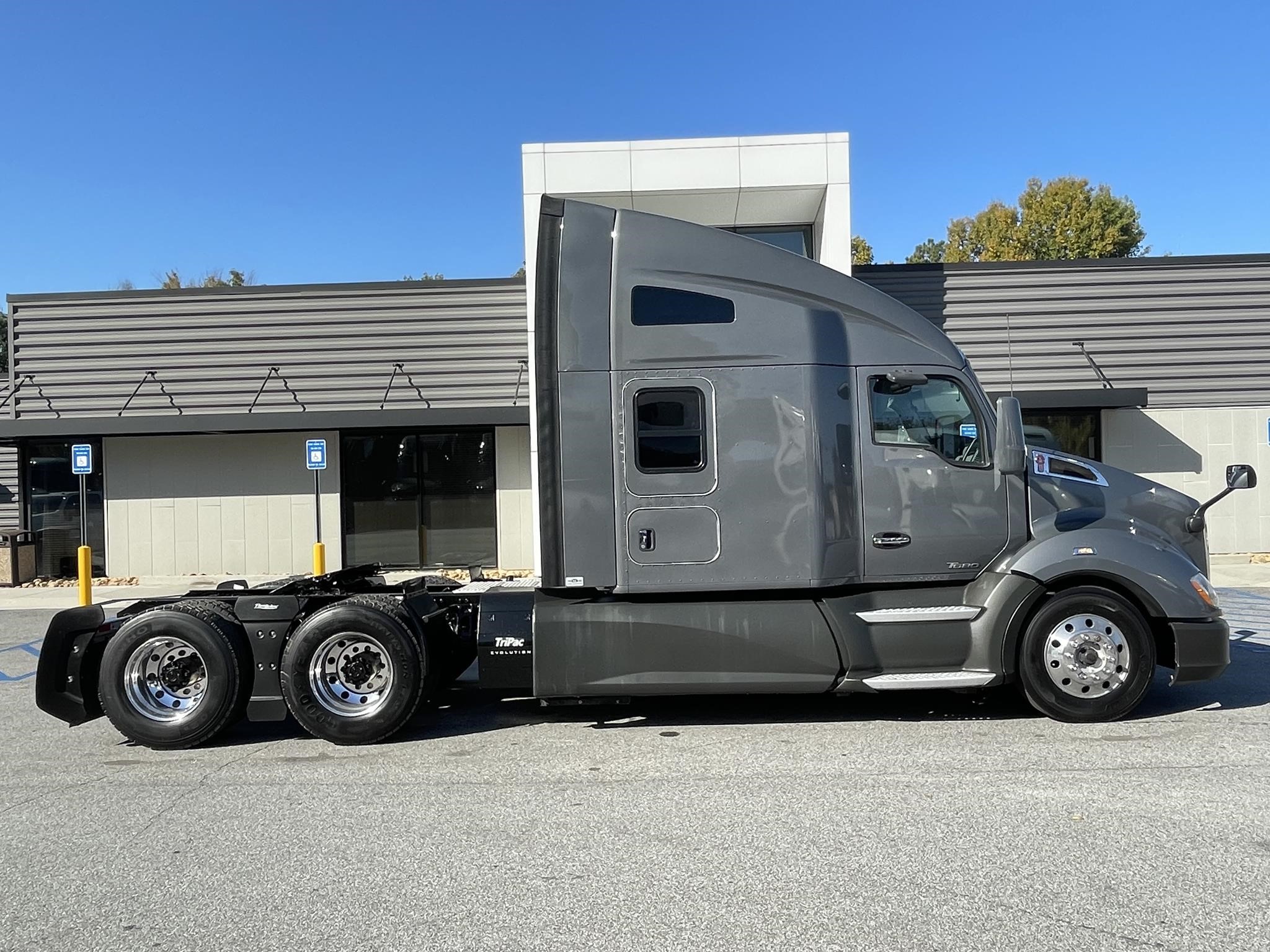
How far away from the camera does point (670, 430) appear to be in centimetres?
659

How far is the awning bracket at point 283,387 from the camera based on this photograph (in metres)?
17.7

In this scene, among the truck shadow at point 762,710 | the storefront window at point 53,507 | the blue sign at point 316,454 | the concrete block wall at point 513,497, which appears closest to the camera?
the truck shadow at point 762,710

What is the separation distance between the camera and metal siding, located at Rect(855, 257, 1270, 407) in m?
17.2

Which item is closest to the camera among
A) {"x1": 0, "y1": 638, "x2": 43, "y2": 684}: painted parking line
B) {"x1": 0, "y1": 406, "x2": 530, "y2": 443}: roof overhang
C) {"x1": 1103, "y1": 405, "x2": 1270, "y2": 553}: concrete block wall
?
{"x1": 0, "y1": 638, "x2": 43, "y2": 684}: painted parking line

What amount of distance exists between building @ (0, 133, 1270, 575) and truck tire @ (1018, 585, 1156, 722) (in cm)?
1100

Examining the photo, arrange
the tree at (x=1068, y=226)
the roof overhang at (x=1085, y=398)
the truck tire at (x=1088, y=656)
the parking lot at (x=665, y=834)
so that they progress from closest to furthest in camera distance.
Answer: the parking lot at (x=665, y=834)
the truck tire at (x=1088, y=656)
the roof overhang at (x=1085, y=398)
the tree at (x=1068, y=226)

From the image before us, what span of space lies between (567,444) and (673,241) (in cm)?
156

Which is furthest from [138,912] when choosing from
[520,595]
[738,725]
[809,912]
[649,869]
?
[738,725]

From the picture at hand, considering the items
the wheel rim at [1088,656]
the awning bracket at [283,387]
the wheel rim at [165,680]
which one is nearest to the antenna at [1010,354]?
the wheel rim at [1088,656]

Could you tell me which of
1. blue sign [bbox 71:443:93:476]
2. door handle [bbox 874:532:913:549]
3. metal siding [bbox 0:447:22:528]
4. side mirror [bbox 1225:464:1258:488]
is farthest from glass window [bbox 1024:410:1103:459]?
metal siding [bbox 0:447:22:528]

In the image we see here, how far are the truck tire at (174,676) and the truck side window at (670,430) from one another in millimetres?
3069

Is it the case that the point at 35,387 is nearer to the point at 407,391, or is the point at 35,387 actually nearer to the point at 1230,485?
the point at 407,391

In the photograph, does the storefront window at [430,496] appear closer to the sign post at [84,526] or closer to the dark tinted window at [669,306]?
the sign post at [84,526]

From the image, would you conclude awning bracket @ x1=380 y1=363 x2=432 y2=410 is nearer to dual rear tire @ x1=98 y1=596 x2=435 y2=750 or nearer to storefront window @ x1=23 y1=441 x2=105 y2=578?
storefront window @ x1=23 y1=441 x2=105 y2=578
